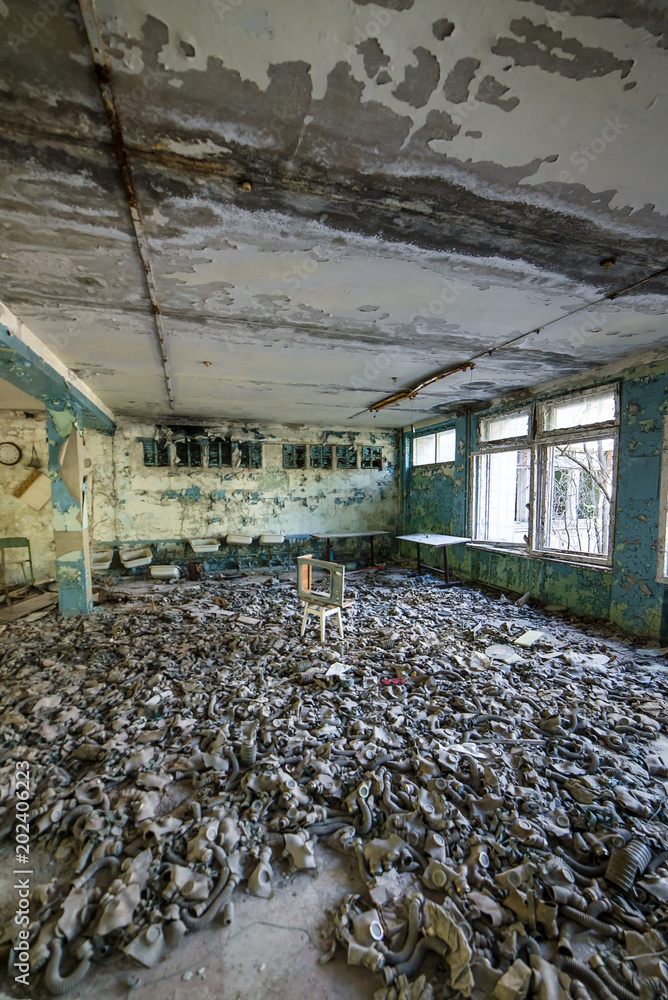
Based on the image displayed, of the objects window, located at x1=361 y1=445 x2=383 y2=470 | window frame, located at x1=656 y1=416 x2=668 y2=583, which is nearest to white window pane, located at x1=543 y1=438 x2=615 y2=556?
window frame, located at x1=656 y1=416 x2=668 y2=583

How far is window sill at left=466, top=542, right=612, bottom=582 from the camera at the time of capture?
202 inches

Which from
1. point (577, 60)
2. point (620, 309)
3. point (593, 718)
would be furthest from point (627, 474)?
point (577, 60)

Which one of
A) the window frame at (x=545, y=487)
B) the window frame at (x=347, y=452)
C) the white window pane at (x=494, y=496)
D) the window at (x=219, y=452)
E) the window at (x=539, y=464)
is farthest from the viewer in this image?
the window frame at (x=347, y=452)

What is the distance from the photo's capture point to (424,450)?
9172 millimetres

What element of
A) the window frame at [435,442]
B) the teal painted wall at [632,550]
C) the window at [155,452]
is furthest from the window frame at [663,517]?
the window at [155,452]

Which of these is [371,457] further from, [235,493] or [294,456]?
[235,493]

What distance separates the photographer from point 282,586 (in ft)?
23.3

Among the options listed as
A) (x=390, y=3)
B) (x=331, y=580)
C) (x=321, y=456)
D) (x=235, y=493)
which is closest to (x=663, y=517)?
(x=331, y=580)

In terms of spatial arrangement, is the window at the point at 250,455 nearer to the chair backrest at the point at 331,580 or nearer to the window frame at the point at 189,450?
the window frame at the point at 189,450

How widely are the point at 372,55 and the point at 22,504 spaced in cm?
821

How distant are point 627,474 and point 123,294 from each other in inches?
216

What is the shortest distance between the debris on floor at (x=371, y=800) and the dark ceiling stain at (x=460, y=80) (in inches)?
124

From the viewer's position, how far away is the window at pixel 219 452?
8430 mm

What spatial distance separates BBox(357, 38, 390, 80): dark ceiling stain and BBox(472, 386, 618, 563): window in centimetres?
479
